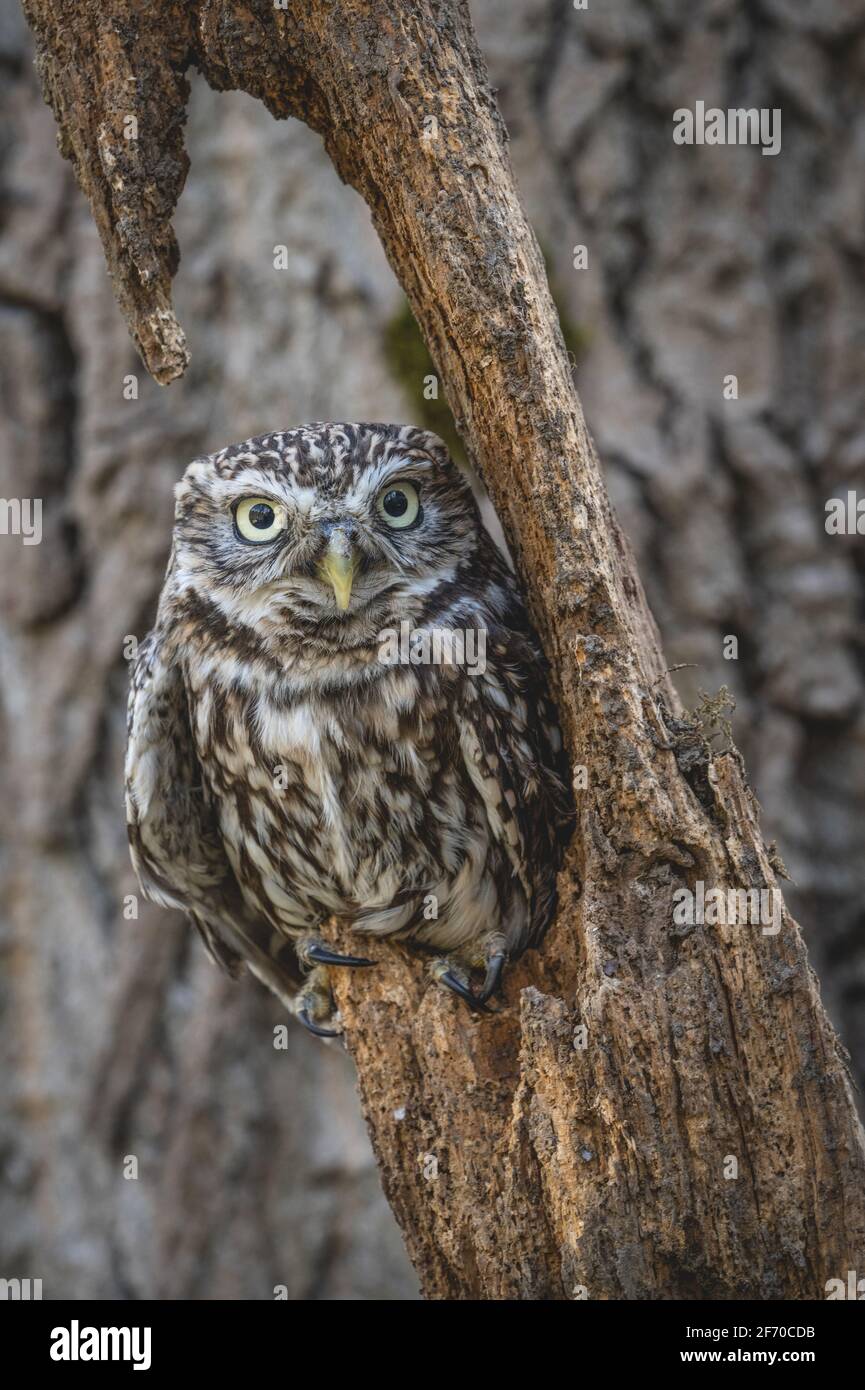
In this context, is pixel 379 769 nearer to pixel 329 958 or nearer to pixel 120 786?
pixel 329 958

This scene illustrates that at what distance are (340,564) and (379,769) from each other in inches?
20.1

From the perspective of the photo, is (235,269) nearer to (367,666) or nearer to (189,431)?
(189,431)

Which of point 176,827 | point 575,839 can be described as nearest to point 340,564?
point 575,839

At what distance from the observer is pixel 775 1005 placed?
7.59 feet

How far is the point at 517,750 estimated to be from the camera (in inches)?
107

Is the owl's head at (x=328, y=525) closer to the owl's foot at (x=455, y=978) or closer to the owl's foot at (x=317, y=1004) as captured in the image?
the owl's foot at (x=455, y=978)

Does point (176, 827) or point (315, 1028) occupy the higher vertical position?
point (176, 827)

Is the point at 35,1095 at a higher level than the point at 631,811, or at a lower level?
lower

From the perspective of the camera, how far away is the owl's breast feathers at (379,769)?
9.05 feet

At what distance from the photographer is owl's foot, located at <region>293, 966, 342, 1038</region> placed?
3.13m

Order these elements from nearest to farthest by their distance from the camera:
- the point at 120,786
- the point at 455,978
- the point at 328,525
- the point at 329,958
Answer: the point at 328,525 < the point at 455,978 < the point at 329,958 < the point at 120,786

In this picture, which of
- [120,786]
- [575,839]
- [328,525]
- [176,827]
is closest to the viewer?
[575,839]

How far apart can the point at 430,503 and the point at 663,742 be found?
0.86m
